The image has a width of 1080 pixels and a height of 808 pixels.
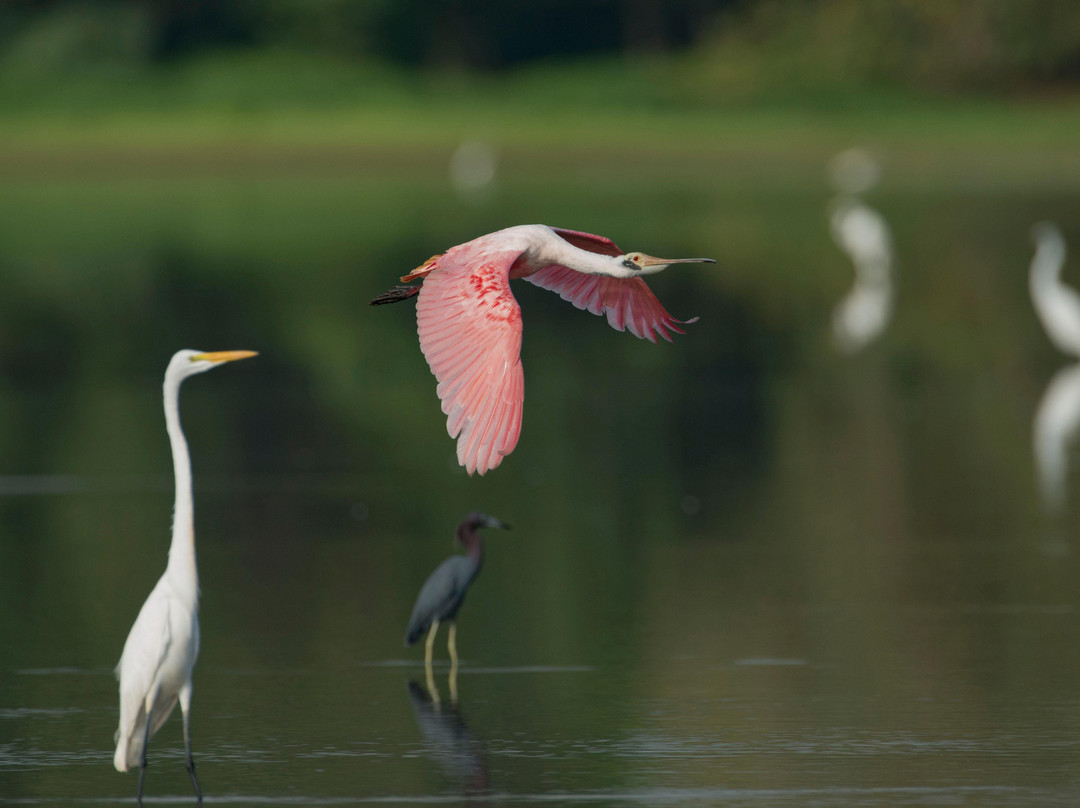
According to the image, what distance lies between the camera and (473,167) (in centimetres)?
5634

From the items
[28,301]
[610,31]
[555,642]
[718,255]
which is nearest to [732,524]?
[555,642]

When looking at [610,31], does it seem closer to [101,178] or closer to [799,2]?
[799,2]

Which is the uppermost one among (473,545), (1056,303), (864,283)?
(864,283)

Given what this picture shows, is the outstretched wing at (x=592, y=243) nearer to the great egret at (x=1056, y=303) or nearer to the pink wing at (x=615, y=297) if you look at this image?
the pink wing at (x=615, y=297)

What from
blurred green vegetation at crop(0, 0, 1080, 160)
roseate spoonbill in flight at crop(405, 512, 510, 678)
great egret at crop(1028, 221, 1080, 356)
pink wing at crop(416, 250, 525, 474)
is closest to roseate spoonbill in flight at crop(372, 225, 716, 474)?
pink wing at crop(416, 250, 525, 474)

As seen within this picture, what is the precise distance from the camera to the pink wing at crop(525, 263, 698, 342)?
7535mm

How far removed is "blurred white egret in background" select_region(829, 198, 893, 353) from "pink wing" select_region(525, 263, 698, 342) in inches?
747

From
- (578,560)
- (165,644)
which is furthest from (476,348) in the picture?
(578,560)

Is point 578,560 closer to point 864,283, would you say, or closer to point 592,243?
point 592,243

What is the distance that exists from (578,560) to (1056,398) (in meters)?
8.94

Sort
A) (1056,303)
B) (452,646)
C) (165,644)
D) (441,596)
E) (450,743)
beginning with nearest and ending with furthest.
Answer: (165,644) → (450,743) → (441,596) → (452,646) → (1056,303)

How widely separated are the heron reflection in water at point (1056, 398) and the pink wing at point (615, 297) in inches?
357

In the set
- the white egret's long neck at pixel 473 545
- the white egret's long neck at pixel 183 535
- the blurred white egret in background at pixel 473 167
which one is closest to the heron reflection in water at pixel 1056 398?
the white egret's long neck at pixel 473 545

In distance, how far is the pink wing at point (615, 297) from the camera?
24.7ft
